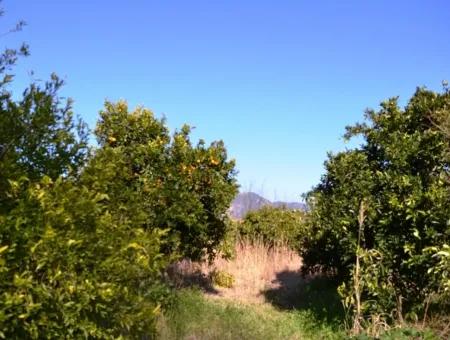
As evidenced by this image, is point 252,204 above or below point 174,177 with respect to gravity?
above

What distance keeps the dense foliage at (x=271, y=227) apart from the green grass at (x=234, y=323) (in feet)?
→ 16.3

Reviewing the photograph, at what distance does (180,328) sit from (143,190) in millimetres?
2636

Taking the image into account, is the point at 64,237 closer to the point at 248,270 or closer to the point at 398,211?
the point at 398,211

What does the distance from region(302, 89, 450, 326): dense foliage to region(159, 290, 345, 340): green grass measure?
0.73 meters

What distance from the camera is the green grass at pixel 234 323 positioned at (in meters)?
5.86

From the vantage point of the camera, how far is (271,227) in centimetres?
1367

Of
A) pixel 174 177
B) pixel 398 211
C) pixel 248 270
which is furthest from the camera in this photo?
pixel 248 270

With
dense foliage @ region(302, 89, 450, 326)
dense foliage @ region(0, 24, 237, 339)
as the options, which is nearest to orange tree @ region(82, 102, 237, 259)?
dense foliage @ region(302, 89, 450, 326)

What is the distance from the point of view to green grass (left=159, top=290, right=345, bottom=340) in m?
5.86

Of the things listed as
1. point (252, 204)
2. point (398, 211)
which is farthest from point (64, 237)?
point (252, 204)

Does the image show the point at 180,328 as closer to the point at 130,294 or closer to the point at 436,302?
the point at 130,294

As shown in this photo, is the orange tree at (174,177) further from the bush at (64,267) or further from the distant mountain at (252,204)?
the distant mountain at (252,204)

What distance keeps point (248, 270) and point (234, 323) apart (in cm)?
551

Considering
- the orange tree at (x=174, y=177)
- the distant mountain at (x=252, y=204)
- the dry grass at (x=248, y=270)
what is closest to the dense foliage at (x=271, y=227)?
the dry grass at (x=248, y=270)
